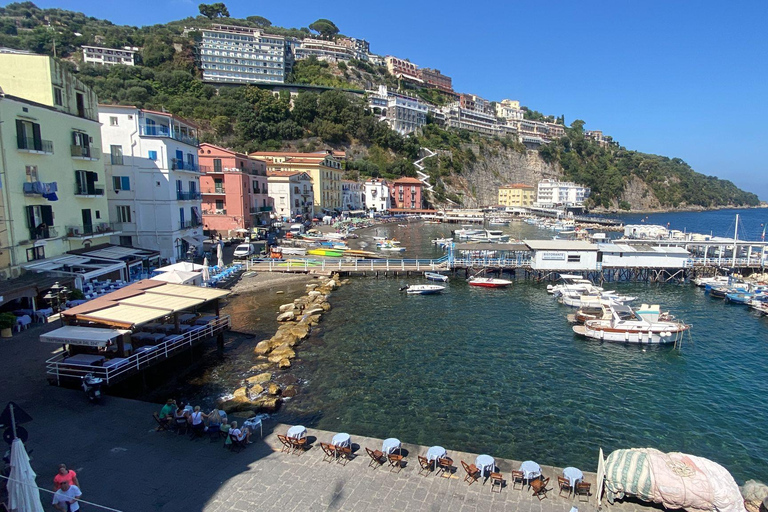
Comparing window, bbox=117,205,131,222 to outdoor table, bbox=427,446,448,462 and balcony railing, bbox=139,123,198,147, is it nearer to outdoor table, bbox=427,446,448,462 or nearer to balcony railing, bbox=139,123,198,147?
balcony railing, bbox=139,123,198,147

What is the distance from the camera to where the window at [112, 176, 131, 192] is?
38688 millimetres

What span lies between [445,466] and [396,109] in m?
158

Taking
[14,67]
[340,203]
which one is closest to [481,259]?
[14,67]

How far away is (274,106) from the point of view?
4914 inches

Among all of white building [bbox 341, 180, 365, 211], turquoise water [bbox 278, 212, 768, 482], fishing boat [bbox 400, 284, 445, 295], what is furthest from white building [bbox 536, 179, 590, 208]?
turquoise water [bbox 278, 212, 768, 482]

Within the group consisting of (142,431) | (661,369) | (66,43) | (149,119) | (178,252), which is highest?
(66,43)

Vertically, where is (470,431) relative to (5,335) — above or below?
below

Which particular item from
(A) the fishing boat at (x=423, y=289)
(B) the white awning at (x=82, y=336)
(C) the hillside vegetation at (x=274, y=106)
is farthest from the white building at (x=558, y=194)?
(B) the white awning at (x=82, y=336)

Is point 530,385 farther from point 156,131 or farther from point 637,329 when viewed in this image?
point 156,131

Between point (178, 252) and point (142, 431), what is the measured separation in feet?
99.2

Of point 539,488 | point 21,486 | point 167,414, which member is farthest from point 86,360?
point 539,488

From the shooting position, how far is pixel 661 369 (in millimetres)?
24500

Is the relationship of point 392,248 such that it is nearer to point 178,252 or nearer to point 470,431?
point 178,252

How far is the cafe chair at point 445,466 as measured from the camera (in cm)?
1240
